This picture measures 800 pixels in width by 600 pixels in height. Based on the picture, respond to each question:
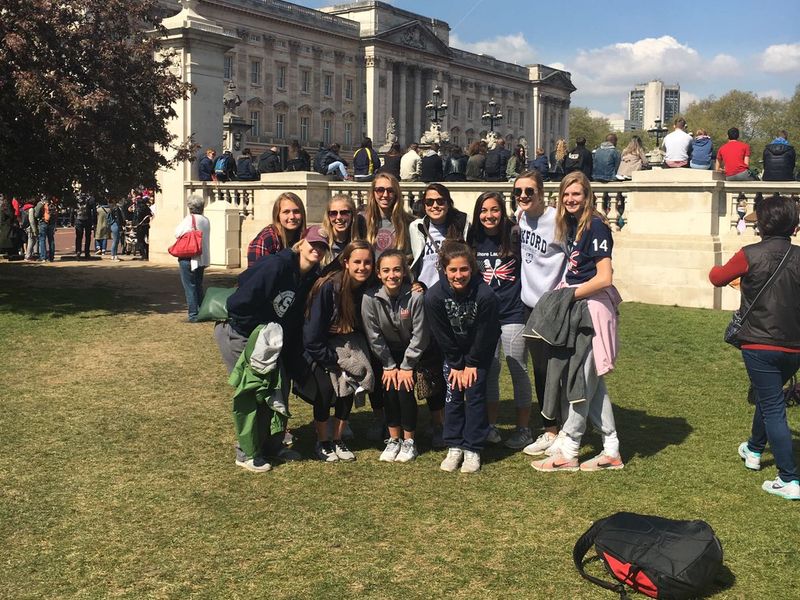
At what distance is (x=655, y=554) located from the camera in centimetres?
452

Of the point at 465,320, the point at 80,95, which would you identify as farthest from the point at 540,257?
the point at 80,95

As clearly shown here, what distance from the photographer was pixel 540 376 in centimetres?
687

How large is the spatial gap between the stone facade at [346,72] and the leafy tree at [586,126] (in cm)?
1814

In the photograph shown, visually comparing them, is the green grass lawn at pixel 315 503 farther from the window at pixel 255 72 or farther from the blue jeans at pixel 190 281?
the window at pixel 255 72

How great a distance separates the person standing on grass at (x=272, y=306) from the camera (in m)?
6.21

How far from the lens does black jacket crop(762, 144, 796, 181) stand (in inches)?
648

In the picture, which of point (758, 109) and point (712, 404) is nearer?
point (712, 404)

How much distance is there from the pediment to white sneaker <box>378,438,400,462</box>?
312 ft

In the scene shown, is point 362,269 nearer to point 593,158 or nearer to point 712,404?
point 712,404

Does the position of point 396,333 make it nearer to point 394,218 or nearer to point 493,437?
point 394,218

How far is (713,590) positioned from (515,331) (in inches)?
101

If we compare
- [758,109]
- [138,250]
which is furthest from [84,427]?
[758,109]

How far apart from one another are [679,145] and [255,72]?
7453cm

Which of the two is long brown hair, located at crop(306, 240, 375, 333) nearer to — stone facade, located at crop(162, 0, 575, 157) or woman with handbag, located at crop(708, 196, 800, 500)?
woman with handbag, located at crop(708, 196, 800, 500)
